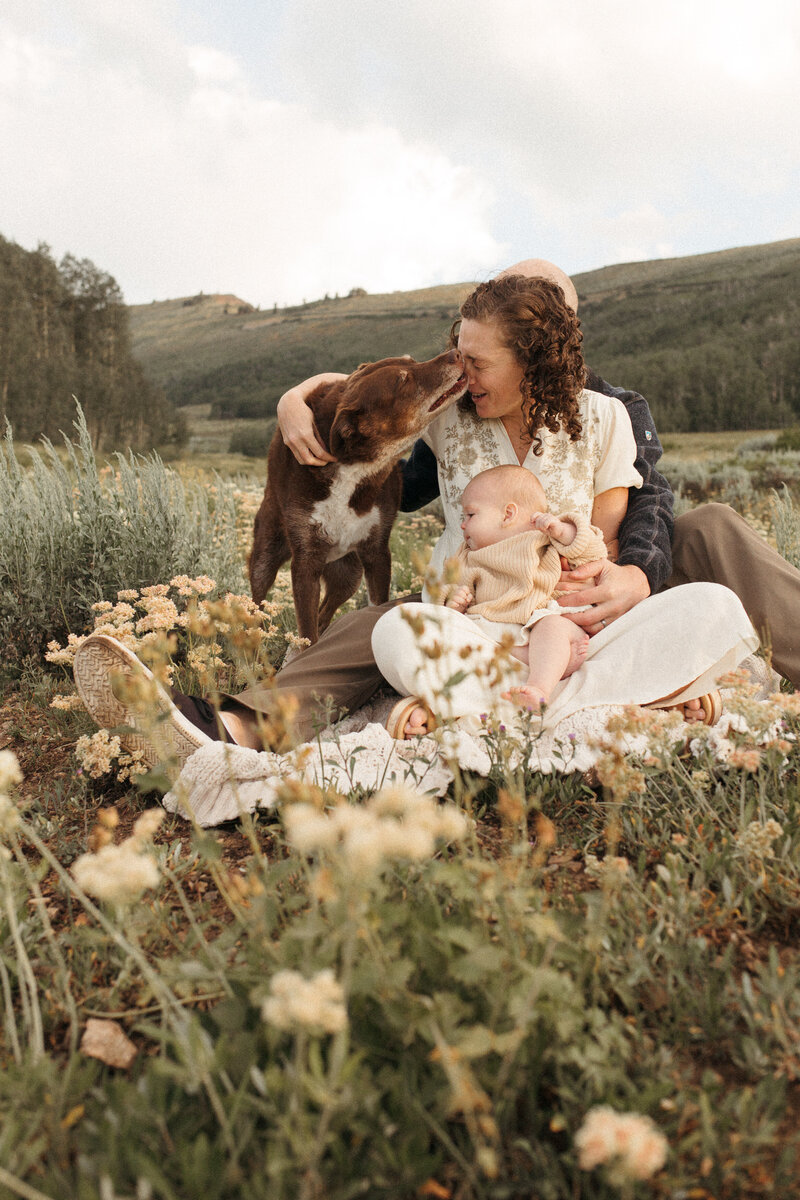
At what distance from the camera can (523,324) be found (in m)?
3.06

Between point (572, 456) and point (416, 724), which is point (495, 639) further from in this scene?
point (572, 456)

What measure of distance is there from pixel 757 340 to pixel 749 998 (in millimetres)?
50633

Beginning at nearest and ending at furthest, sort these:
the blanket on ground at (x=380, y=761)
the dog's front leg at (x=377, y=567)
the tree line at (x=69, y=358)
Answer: the blanket on ground at (x=380, y=761)
the dog's front leg at (x=377, y=567)
the tree line at (x=69, y=358)

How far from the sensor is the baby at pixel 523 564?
8.99 ft

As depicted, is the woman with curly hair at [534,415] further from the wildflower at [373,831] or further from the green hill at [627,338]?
the wildflower at [373,831]

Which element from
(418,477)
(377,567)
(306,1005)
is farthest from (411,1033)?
(418,477)

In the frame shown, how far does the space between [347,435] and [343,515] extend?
0.42m

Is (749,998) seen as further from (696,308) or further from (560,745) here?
(696,308)

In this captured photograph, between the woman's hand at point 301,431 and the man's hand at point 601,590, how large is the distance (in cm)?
121

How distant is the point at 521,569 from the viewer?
2830 millimetres

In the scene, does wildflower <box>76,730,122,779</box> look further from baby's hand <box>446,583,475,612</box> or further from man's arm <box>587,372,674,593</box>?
man's arm <box>587,372,674,593</box>

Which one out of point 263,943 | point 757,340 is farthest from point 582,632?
point 757,340

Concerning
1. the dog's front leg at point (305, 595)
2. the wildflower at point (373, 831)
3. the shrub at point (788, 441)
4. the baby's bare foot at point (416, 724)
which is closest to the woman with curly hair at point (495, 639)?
the baby's bare foot at point (416, 724)

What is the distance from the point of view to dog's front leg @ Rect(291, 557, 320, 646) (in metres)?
3.63
